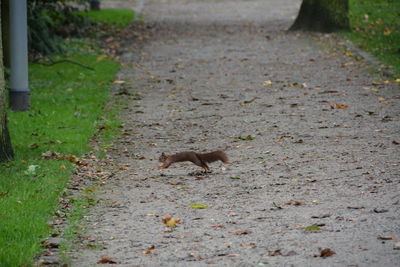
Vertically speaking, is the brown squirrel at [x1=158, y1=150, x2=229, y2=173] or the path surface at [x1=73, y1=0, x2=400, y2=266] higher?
the brown squirrel at [x1=158, y1=150, x2=229, y2=173]

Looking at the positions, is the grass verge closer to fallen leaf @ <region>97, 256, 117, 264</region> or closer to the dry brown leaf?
fallen leaf @ <region>97, 256, 117, 264</region>

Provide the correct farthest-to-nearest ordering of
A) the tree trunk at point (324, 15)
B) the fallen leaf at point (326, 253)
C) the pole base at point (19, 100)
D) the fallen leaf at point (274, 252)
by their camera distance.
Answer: the tree trunk at point (324, 15) < the pole base at point (19, 100) < the fallen leaf at point (274, 252) < the fallen leaf at point (326, 253)

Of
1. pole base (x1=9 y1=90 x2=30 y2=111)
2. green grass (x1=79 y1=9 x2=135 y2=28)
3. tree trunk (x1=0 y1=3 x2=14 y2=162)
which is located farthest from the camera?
green grass (x1=79 y1=9 x2=135 y2=28)

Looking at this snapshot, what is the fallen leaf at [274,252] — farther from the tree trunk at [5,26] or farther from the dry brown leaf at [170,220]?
the tree trunk at [5,26]

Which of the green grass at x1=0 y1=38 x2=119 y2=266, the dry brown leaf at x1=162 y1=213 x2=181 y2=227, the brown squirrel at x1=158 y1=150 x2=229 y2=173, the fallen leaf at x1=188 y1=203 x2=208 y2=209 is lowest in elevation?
the green grass at x1=0 y1=38 x2=119 y2=266

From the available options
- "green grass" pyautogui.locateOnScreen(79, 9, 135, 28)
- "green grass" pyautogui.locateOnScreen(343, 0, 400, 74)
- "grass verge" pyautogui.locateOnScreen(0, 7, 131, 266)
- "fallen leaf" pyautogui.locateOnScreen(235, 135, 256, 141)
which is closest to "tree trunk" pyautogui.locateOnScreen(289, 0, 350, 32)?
"green grass" pyautogui.locateOnScreen(343, 0, 400, 74)

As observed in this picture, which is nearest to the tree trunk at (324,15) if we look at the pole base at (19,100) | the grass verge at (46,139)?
the grass verge at (46,139)

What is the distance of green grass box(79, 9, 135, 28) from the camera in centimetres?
2480

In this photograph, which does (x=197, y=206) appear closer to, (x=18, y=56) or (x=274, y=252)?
(x=274, y=252)

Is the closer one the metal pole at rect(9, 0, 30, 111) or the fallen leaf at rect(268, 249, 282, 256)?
the fallen leaf at rect(268, 249, 282, 256)

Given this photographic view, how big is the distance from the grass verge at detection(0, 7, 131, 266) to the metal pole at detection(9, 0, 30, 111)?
0.86 ft

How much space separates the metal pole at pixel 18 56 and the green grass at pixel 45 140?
0.24 m

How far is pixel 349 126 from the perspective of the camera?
10.5m

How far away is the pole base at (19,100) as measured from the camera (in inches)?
484
